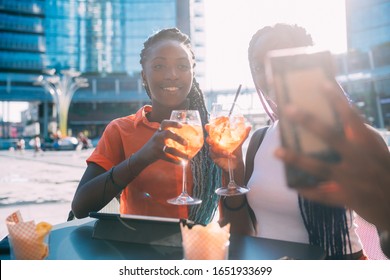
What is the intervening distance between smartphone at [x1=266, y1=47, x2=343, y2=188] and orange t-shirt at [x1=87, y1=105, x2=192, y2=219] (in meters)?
1.17

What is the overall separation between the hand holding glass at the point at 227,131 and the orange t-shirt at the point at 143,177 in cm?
38

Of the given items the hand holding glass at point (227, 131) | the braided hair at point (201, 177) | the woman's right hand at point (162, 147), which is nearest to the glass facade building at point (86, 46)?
the braided hair at point (201, 177)

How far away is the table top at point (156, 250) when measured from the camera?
1.25 metres

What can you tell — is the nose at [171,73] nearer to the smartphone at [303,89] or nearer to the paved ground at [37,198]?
the smartphone at [303,89]

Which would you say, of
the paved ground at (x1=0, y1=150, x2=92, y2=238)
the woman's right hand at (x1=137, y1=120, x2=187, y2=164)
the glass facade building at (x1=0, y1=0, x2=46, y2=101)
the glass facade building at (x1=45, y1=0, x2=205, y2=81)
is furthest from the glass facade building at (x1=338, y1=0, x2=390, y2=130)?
the glass facade building at (x1=0, y1=0, x2=46, y2=101)

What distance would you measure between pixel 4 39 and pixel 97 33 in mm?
13291

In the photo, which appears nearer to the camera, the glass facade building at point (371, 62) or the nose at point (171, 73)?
the nose at point (171, 73)

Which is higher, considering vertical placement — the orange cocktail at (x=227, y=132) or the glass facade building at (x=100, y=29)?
the glass facade building at (x=100, y=29)

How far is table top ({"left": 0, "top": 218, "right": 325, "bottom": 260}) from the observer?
4.09 feet

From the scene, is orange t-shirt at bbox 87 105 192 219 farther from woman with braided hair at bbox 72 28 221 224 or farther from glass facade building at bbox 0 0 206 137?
glass facade building at bbox 0 0 206 137

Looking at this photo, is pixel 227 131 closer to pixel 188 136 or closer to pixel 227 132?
pixel 227 132

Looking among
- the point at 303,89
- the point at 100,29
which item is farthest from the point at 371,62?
the point at 303,89

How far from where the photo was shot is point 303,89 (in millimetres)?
752
